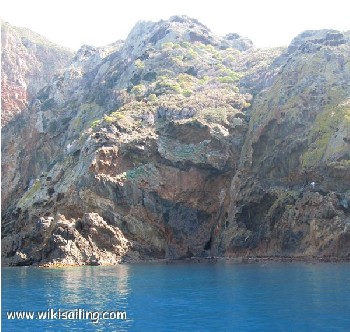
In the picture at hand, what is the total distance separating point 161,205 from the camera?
385 feet

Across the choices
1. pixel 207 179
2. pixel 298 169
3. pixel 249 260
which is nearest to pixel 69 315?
pixel 249 260

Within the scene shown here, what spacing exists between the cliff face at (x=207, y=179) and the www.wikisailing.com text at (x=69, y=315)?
61178 millimetres

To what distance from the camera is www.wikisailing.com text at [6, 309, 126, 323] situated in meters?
39.1

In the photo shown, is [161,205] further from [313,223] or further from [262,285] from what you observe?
[262,285]

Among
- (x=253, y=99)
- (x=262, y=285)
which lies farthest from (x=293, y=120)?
(x=262, y=285)

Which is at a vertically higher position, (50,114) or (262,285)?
(50,114)

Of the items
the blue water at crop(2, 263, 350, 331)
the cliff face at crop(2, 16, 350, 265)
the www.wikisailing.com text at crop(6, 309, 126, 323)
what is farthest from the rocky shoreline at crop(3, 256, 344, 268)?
the www.wikisailing.com text at crop(6, 309, 126, 323)

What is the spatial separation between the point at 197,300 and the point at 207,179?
246 feet

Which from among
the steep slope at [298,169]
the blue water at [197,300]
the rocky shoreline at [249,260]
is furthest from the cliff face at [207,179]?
the blue water at [197,300]

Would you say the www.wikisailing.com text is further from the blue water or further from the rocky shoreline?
the rocky shoreline

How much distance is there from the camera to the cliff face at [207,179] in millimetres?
104188

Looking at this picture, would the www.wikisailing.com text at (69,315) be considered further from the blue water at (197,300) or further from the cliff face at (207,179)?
the cliff face at (207,179)

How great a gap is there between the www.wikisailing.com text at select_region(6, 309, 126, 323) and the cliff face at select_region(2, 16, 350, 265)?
6118 centimetres

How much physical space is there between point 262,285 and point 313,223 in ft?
158
